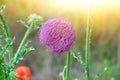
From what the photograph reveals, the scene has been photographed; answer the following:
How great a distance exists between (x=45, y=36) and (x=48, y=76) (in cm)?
297

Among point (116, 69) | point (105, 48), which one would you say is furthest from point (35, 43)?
point (116, 69)

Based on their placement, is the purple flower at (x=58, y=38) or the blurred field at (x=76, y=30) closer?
the purple flower at (x=58, y=38)

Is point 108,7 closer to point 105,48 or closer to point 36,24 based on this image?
point 105,48

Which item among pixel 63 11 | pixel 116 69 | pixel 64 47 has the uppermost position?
pixel 63 11

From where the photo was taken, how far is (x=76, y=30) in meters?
3.65

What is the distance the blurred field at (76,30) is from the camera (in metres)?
3.71

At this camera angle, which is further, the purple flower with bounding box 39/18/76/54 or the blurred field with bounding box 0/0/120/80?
the blurred field with bounding box 0/0/120/80

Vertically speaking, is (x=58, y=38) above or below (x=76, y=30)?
below

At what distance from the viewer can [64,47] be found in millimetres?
809

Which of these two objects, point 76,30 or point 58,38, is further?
point 76,30

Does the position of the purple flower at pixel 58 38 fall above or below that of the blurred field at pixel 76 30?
below

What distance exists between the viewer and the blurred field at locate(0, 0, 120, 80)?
3705 millimetres

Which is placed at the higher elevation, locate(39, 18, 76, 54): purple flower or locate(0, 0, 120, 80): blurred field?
locate(0, 0, 120, 80): blurred field

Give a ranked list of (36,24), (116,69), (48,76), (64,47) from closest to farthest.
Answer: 1. (64,47)
2. (36,24)
3. (116,69)
4. (48,76)
